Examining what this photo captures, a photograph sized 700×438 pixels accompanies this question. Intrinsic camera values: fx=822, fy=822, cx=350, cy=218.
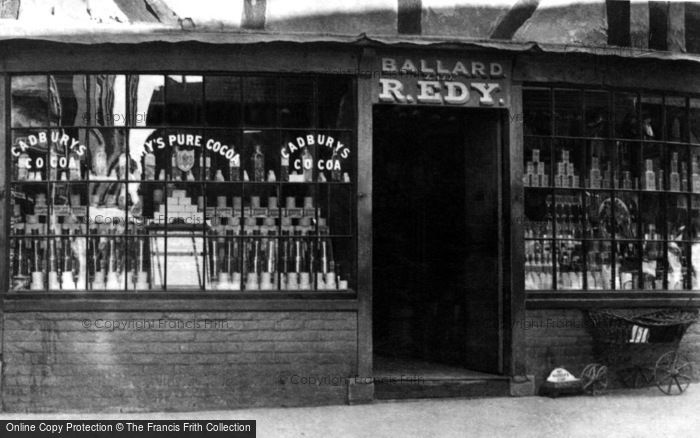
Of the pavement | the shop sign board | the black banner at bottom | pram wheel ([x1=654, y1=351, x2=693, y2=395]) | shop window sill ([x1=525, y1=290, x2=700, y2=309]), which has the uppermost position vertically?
the shop sign board

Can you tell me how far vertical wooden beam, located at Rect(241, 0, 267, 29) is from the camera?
9172mm

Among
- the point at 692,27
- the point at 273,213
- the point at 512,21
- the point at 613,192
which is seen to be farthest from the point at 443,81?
the point at 692,27

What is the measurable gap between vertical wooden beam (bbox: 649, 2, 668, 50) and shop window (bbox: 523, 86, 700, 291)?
26.5 inches

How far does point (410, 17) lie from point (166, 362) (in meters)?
4.74

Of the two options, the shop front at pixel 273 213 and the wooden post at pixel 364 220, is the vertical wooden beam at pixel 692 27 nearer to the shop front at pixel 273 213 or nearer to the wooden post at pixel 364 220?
the shop front at pixel 273 213

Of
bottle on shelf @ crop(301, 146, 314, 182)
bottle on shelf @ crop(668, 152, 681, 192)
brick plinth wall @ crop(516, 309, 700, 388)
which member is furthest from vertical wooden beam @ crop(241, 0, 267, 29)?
bottle on shelf @ crop(668, 152, 681, 192)

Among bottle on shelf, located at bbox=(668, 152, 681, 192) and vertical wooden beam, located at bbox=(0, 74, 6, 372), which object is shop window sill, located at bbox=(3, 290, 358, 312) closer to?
vertical wooden beam, located at bbox=(0, 74, 6, 372)

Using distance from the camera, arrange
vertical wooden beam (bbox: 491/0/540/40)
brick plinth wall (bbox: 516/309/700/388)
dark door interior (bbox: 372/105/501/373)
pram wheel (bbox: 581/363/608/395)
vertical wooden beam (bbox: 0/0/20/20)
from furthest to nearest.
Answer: dark door interior (bbox: 372/105/501/373), vertical wooden beam (bbox: 491/0/540/40), brick plinth wall (bbox: 516/309/700/388), pram wheel (bbox: 581/363/608/395), vertical wooden beam (bbox: 0/0/20/20)

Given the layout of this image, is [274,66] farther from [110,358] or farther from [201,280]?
[110,358]

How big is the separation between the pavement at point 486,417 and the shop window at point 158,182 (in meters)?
1.39

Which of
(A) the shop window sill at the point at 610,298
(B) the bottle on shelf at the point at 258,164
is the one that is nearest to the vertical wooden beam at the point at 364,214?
(B) the bottle on shelf at the point at 258,164

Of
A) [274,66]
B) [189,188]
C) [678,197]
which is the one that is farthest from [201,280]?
[678,197]

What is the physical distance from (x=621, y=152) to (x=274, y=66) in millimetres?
4340

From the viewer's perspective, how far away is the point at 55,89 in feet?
29.4
